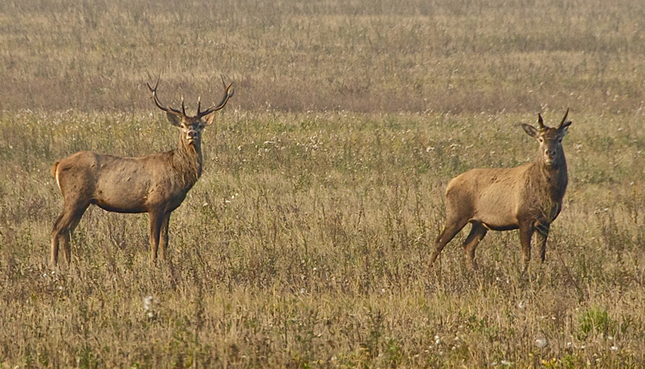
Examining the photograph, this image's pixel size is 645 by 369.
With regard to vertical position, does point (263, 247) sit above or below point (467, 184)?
below

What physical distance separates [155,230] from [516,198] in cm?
399

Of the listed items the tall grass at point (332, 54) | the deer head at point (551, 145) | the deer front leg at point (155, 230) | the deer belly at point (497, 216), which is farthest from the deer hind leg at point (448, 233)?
the tall grass at point (332, 54)

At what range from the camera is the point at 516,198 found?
9141mm

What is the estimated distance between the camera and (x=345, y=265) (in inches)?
346

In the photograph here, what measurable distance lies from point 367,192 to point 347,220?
2.26m

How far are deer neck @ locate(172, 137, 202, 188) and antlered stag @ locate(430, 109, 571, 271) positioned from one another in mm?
2940

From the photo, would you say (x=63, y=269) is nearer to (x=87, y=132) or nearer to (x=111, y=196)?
(x=111, y=196)

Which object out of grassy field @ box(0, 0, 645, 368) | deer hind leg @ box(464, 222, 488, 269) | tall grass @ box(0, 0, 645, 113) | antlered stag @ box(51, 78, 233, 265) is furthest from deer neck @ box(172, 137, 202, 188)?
tall grass @ box(0, 0, 645, 113)

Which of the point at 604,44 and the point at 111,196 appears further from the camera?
the point at 604,44

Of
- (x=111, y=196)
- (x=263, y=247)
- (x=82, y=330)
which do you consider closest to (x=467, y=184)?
(x=263, y=247)

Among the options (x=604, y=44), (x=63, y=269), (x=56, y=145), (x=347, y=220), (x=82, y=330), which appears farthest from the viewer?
(x=604, y=44)

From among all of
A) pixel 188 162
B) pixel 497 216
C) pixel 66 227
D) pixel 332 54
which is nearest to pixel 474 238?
pixel 497 216

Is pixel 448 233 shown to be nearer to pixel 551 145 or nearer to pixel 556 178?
pixel 556 178

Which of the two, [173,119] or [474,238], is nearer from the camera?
[474,238]
